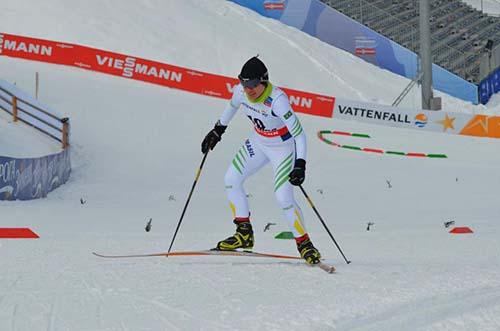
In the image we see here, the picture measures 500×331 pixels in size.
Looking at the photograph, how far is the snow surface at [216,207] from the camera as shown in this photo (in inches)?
244

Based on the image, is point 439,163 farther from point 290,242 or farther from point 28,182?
point 290,242

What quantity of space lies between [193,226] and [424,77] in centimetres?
1642

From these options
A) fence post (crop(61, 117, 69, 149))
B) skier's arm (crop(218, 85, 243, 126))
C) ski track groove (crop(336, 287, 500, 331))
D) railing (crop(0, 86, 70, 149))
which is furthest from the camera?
railing (crop(0, 86, 70, 149))

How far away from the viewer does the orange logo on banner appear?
25141mm

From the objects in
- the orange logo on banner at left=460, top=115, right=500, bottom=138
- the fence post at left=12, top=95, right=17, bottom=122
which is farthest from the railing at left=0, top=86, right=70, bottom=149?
the orange logo on banner at left=460, top=115, right=500, bottom=138

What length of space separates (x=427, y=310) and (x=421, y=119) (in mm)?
19613

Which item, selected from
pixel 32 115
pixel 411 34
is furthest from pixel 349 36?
pixel 32 115

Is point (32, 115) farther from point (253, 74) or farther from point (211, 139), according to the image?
point (253, 74)

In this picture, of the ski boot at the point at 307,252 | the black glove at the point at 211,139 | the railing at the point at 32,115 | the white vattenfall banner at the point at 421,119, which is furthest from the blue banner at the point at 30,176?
the white vattenfall banner at the point at 421,119

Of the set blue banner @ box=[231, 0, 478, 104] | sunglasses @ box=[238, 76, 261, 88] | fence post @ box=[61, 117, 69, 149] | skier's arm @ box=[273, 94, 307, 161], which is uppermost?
blue banner @ box=[231, 0, 478, 104]

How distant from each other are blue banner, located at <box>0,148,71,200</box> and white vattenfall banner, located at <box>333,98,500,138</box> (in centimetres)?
1041

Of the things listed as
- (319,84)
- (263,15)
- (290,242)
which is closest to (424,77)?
(319,84)

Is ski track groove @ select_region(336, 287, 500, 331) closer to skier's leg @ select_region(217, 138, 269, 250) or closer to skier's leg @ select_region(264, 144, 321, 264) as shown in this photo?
skier's leg @ select_region(264, 144, 321, 264)

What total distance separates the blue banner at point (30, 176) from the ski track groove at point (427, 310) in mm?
7883
